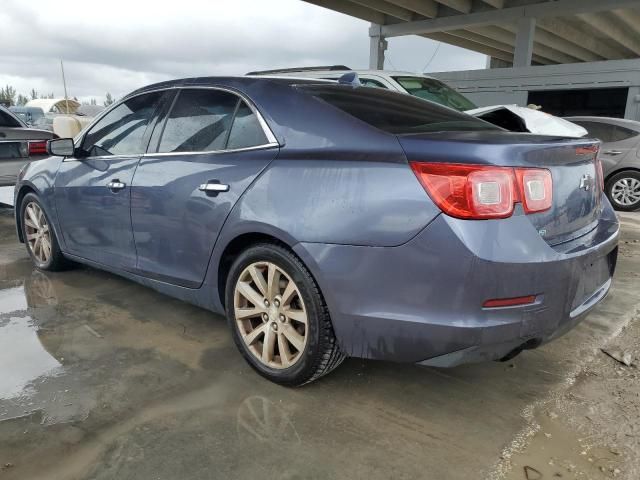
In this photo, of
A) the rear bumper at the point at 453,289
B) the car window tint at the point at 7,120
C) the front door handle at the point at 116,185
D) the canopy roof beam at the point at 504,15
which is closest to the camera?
the rear bumper at the point at 453,289

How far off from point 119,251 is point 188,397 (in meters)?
1.32

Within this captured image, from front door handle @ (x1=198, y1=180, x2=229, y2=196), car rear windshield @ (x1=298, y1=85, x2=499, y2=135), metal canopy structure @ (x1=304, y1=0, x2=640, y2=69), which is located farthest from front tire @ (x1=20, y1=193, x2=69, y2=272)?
metal canopy structure @ (x1=304, y1=0, x2=640, y2=69)

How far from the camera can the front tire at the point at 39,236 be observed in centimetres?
416

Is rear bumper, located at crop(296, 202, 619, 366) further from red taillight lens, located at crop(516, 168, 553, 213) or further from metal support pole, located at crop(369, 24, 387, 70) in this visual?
metal support pole, located at crop(369, 24, 387, 70)

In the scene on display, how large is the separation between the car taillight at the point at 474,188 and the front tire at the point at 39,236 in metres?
3.28

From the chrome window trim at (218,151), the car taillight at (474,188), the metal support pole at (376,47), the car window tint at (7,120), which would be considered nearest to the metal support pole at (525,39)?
the metal support pole at (376,47)

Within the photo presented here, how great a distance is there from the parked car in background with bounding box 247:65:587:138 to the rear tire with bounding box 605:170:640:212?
3110 mm

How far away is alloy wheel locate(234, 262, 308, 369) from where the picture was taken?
2418 millimetres

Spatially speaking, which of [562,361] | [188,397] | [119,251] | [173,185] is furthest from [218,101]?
[562,361]

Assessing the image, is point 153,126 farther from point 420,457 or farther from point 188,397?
point 420,457

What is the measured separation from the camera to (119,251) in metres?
3.37

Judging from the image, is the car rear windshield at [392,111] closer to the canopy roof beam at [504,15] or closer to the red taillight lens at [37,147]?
the red taillight lens at [37,147]

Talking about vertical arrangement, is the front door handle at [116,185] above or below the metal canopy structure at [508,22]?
below

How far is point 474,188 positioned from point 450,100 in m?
4.99
